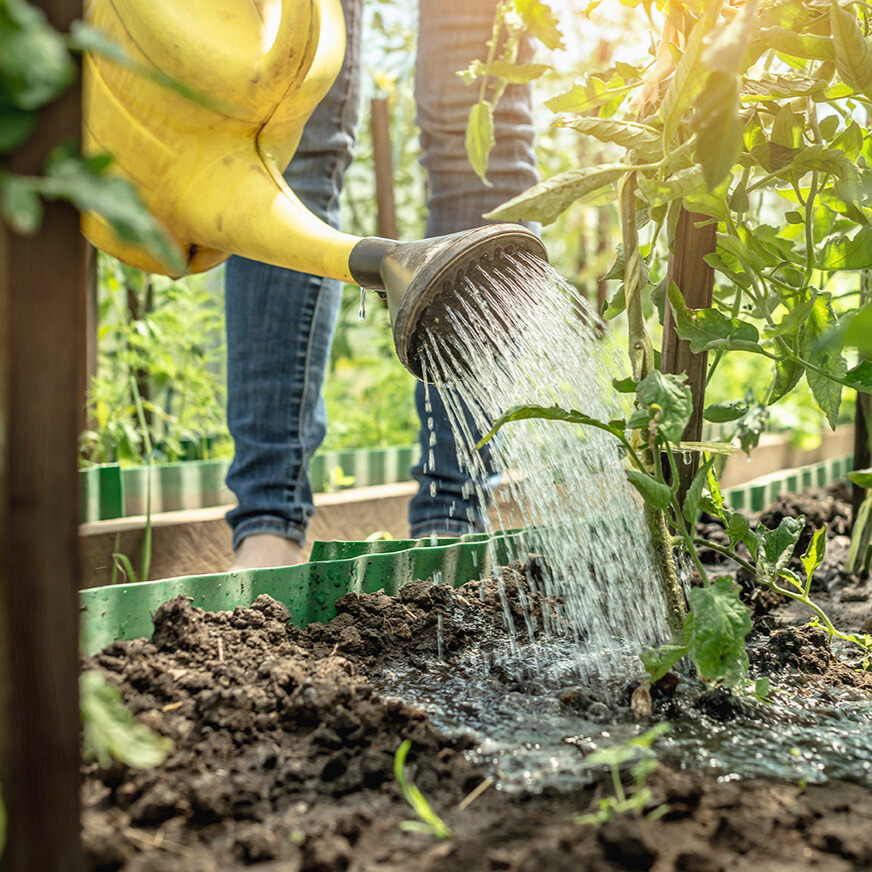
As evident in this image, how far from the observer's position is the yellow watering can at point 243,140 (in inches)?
44.6

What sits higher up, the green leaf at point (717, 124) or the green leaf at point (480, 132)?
the green leaf at point (480, 132)

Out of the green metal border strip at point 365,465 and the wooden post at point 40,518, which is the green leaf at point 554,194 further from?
the green metal border strip at point 365,465

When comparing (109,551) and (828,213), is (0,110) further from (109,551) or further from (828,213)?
(109,551)

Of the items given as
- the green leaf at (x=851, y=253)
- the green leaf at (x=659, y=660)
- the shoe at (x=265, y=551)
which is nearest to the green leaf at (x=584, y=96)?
the green leaf at (x=851, y=253)

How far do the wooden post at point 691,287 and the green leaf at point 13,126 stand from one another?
83cm

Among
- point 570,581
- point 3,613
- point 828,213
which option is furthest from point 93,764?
point 828,213

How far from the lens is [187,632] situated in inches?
41.0

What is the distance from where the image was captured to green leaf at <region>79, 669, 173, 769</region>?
55 cm

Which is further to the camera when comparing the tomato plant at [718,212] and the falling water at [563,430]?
the falling water at [563,430]

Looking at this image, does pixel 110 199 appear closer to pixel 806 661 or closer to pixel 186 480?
pixel 806 661

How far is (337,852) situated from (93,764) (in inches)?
10.5

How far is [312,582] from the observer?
1.27m

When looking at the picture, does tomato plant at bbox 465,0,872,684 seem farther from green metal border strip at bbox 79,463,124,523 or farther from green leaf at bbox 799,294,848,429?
green metal border strip at bbox 79,463,124,523

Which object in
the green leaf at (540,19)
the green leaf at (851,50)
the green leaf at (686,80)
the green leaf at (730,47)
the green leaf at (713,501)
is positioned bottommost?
the green leaf at (713,501)
